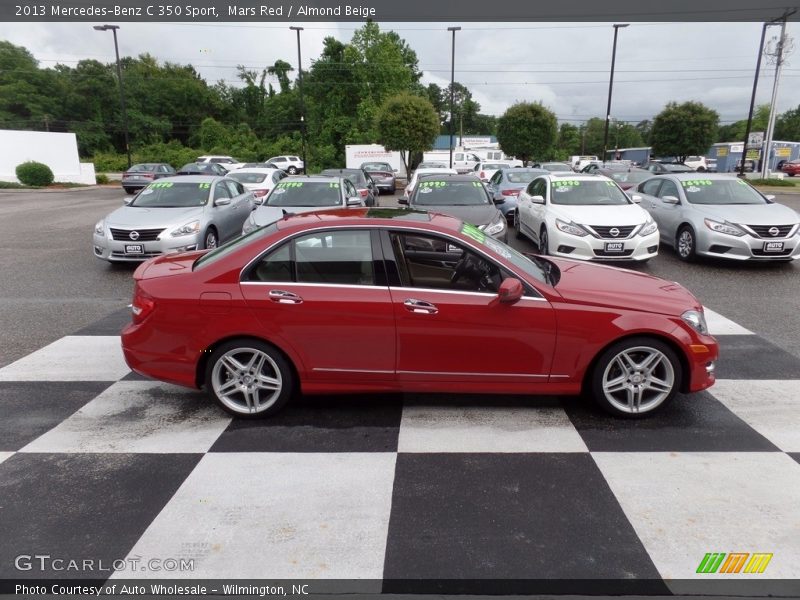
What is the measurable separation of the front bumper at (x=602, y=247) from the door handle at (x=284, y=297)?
606cm

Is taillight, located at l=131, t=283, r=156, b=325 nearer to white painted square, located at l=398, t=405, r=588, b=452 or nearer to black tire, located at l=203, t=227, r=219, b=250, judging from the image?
white painted square, located at l=398, t=405, r=588, b=452

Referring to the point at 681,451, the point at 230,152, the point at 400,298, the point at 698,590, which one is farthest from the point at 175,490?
the point at 230,152

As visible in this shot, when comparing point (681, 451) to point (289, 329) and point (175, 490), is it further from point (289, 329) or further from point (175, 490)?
point (175, 490)

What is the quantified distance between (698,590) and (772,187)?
36353 millimetres

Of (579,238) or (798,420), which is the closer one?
(798,420)

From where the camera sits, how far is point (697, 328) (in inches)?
160

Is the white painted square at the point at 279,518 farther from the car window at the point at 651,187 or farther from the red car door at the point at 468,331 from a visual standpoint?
the car window at the point at 651,187

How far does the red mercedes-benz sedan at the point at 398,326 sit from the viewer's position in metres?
3.96

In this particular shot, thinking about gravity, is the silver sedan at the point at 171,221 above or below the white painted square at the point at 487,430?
above

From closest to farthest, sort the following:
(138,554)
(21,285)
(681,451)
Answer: (138,554)
(681,451)
(21,285)

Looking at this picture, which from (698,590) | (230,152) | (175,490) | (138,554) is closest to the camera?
(698,590)

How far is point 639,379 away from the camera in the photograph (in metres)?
4.09

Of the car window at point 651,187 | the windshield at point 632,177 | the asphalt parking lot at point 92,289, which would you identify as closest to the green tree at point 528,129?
the windshield at point 632,177

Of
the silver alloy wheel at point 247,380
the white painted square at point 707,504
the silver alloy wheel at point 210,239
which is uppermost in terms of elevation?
the silver alloy wheel at point 210,239
